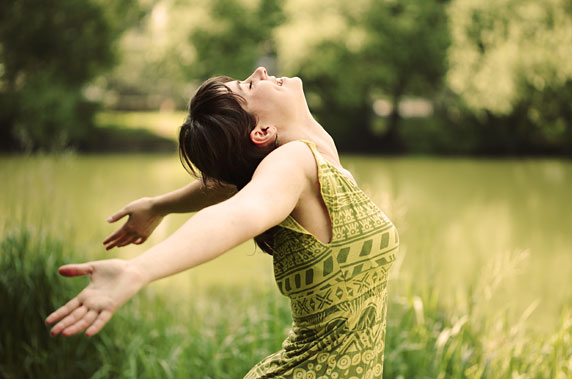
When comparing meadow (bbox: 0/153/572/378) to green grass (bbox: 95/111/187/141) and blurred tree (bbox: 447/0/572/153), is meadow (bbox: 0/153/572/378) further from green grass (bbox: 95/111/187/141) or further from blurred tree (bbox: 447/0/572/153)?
green grass (bbox: 95/111/187/141)

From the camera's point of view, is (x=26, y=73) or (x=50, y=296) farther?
(x=26, y=73)

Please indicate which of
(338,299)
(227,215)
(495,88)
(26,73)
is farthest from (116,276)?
(26,73)

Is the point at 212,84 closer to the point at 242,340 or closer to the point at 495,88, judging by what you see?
the point at 242,340

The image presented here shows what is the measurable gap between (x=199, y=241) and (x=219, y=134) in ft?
1.33

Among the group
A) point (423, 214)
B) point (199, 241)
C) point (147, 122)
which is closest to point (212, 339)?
point (199, 241)

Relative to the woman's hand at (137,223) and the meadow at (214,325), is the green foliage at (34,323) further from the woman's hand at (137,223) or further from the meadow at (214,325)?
the woman's hand at (137,223)

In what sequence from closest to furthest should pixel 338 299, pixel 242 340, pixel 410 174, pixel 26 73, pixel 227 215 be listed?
pixel 227 215
pixel 338 299
pixel 242 340
pixel 410 174
pixel 26 73

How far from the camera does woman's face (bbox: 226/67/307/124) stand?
64.5 inches

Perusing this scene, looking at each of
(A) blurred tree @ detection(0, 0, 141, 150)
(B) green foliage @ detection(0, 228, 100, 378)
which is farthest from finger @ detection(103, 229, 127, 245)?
(A) blurred tree @ detection(0, 0, 141, 150)

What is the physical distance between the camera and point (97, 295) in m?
1.15

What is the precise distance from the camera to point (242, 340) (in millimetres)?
3578

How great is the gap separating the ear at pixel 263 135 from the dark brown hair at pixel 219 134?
13 millimetres

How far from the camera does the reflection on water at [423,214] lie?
437 centimetres

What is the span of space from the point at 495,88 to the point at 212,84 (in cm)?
1930
